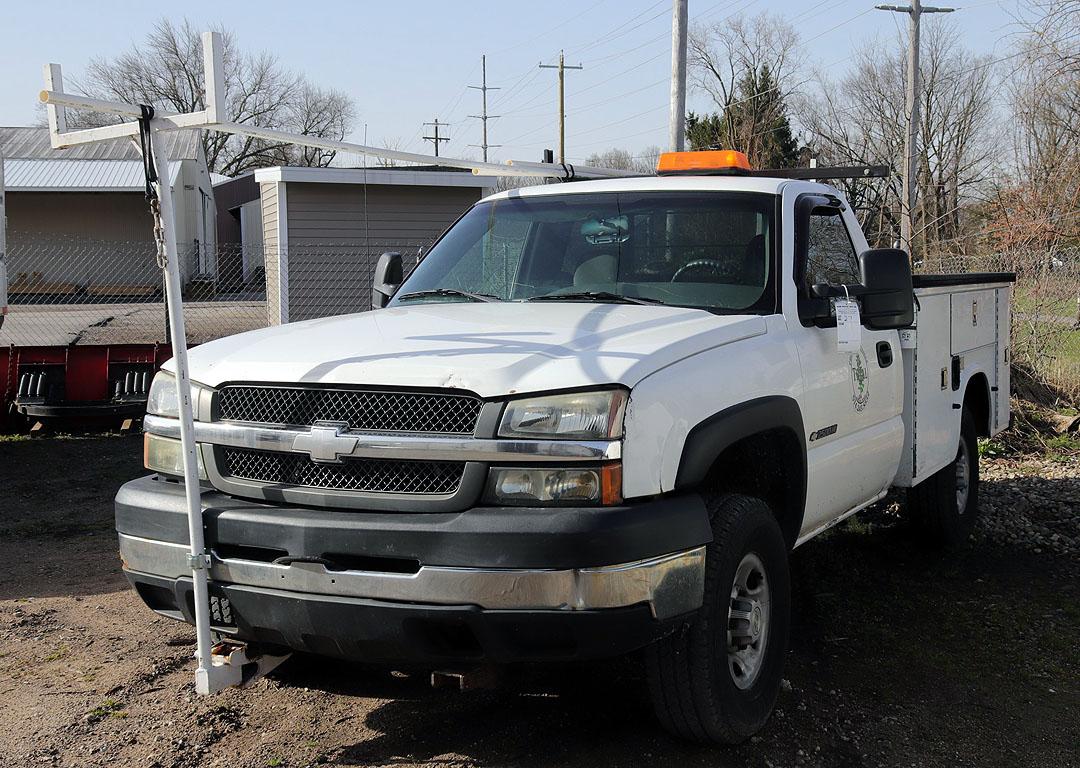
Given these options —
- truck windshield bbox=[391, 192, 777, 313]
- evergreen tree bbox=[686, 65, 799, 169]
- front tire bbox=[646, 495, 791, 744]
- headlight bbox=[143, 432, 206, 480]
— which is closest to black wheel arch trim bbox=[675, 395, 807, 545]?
front tire bbox=[646, 495, 791, 744]

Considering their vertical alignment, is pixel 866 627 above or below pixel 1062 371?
below

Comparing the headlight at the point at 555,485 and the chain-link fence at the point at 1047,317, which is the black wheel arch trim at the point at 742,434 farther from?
the chain-link fence at the point at 1047,317

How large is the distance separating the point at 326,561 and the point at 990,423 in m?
5.09

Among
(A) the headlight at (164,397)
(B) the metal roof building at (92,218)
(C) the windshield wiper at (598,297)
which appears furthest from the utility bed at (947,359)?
(B) the metal roof building at (92,218)

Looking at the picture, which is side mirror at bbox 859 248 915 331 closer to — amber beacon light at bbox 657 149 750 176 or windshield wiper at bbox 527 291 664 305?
windshield wiper at bbox 527 291 664 305

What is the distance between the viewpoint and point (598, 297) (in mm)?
A: 4301

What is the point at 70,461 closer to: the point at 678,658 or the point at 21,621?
the point at 21,621

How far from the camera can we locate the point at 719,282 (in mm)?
4320

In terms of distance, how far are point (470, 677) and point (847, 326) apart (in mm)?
2160

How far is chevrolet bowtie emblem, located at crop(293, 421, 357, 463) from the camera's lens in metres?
3.20

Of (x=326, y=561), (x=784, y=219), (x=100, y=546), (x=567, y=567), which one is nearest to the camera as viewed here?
(x=567, y=567)

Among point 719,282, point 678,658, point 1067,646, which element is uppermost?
point 719,282

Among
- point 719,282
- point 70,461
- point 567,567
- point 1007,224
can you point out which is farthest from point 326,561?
point 1007,224

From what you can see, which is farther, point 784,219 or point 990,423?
point 990,423
